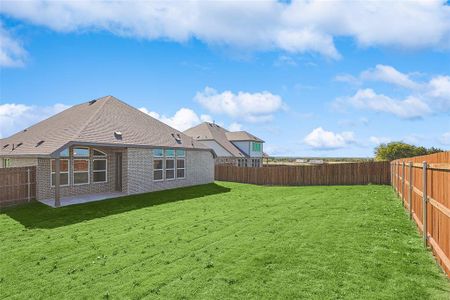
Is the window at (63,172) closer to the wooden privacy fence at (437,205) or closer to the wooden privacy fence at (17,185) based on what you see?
the wooden privacy fence at (17,185)

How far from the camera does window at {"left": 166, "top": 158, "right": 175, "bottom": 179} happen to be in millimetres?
23953

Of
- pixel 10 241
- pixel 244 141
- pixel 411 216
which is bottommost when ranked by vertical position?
pixel 10 241

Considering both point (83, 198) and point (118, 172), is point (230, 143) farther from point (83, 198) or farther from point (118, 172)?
point (83, 198)

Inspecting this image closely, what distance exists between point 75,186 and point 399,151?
44.3 m

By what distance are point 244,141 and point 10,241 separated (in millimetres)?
38268

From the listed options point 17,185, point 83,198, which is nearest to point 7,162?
point 17,185

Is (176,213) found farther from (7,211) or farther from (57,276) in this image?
(7,211)

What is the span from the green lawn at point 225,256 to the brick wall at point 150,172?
707cm

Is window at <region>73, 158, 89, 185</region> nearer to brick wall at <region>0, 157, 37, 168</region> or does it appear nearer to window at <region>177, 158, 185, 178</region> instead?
brick wall at <region>0, 157, 37, 168</region>

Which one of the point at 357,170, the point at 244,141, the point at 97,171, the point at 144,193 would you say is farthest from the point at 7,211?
the point at 244,141

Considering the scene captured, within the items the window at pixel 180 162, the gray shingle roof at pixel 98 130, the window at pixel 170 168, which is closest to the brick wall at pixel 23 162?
the gray shingle roof at pixel 98 130

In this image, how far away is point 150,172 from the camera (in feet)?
72.5

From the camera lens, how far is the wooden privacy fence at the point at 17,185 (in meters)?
16.6

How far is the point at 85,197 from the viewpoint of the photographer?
1895 centimetres
